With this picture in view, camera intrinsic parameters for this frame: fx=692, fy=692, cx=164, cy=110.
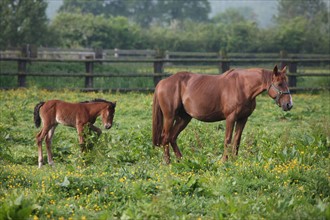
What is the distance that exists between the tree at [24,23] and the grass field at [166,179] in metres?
28.1

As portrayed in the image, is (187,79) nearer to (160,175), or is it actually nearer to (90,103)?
(90,103)

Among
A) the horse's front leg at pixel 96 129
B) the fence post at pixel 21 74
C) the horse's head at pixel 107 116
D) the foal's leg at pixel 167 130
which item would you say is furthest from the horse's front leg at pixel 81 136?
the fence post at pixel 21 74

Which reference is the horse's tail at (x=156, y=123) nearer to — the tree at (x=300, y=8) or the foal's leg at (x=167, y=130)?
the foal's leg at (x=167, y=130)

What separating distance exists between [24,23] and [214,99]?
31607 mm

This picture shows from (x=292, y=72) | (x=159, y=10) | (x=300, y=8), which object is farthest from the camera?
(x=159, y=10)

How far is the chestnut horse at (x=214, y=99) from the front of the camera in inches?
437

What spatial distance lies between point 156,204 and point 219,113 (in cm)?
450

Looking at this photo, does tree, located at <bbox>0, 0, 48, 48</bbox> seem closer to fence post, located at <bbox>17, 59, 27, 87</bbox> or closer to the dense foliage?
the dense foliage

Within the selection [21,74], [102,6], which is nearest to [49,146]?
[21,74]

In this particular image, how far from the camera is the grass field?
24.6ft

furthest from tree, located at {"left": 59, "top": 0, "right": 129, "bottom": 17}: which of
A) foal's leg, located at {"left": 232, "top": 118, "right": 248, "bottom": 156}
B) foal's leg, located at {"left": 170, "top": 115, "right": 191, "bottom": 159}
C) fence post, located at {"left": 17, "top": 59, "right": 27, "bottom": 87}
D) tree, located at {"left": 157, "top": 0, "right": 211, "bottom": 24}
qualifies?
foal's leg, located at {"left": 232, "top": 118, "right": 248, "bottom": 156}

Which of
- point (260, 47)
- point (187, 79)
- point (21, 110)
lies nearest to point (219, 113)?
point (187, 79)

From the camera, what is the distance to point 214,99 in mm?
11422

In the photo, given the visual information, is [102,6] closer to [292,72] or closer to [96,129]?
[292,72]
